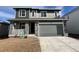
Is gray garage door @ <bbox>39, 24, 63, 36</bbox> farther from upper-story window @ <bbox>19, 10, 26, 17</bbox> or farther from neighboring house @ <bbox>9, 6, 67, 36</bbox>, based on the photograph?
upper-story window @ <bbox>19, 10, 26, 17</bbox>

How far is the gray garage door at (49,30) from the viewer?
796 inches

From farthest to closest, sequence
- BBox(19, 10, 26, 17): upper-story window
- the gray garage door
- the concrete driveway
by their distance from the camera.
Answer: BBox(19, 10, 26, 17): upper-story window < the gray garage door < the concrete driveway

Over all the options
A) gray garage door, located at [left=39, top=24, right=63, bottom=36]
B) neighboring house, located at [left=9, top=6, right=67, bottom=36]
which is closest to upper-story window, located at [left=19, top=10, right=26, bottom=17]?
neighboring house, located at [left=9, top=6, right=67, bottom=36]

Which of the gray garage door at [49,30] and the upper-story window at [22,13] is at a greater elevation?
the upper-story window at [22,13]

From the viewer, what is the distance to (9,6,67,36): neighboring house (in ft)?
66.4

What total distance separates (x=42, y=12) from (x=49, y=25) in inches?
208

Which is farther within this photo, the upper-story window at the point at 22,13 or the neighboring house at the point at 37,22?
the upper-story window at the point at 22,13

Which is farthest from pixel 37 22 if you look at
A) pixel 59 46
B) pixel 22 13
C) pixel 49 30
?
pixel 59 46

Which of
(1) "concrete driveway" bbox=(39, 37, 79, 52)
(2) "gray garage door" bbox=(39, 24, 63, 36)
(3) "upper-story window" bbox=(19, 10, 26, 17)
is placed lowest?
(1) "concrete driveway" bbox=(39, 37, 79, 52)

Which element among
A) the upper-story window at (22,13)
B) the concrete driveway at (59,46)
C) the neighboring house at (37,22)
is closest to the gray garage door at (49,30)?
the neighboring house at (37,22)

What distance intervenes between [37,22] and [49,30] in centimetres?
247

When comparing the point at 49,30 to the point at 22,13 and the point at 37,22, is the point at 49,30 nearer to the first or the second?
the point at 37,22

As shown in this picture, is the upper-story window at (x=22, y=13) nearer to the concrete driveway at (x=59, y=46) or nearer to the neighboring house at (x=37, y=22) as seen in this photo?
the neighboring house at (x=37, y=22)
